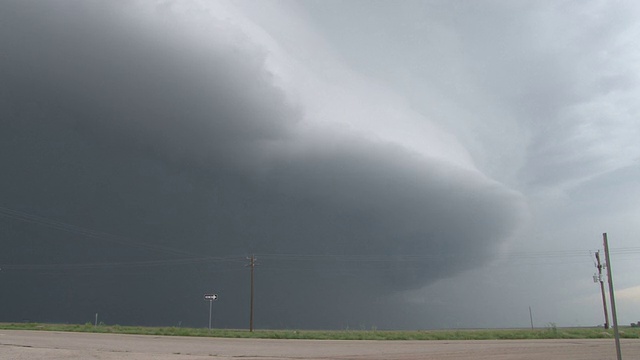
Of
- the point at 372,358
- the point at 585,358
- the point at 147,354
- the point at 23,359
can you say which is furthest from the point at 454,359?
the point at 23,359

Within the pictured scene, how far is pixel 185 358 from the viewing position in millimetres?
25062

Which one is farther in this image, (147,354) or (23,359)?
(147,354)

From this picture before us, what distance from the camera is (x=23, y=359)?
74.7 feet

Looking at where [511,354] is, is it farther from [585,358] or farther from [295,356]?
[295,356]

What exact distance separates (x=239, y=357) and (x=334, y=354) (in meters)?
5.62

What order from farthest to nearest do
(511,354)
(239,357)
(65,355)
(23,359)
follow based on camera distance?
(511,354)
(239,357)
(65,355)
(23,359)

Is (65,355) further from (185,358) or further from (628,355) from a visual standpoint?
(628,355)

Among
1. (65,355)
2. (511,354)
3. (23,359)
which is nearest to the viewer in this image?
(23,359)

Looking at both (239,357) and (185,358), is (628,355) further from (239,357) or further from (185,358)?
(185,358)

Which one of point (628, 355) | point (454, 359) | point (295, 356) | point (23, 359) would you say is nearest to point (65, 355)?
point (23, 359)

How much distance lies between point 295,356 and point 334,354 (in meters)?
2.49

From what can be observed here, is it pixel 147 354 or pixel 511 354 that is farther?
pixel 511 354

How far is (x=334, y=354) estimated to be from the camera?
29078 millimetres

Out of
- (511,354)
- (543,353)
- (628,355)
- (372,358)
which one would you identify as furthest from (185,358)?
(628,355)
